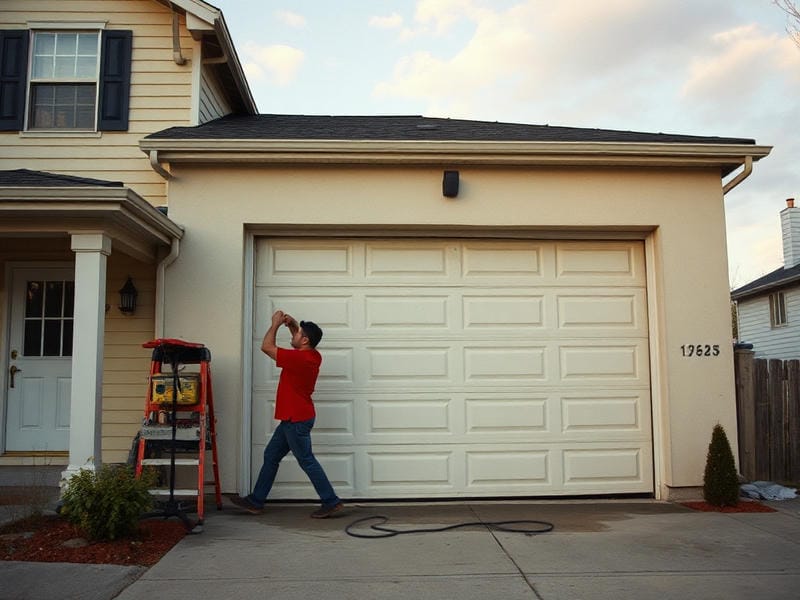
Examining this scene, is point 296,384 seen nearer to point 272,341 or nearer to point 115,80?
point 272,341

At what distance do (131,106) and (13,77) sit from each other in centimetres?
142

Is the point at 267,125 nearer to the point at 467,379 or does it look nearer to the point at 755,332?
the point at 467,379

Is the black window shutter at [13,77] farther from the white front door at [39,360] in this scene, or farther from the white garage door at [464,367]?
the white garage door at [464,367]

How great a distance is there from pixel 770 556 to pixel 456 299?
3.52 meters

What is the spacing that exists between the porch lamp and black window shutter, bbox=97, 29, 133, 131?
1.95 meters

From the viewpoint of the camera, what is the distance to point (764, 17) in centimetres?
822

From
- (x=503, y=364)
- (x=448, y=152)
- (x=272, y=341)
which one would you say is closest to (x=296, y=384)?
(x=272, y=341)

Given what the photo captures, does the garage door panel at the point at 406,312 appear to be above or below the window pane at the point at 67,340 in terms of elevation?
above

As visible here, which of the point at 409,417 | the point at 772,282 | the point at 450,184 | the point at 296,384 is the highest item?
the point at 772,282

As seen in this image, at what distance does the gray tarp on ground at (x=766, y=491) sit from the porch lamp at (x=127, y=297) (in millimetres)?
6602

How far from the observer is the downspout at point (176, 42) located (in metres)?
7.89

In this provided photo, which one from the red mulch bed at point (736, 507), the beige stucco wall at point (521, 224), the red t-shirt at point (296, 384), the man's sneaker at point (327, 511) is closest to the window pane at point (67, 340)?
the beige stucco wall at point (521, 224)

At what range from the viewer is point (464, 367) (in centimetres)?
690

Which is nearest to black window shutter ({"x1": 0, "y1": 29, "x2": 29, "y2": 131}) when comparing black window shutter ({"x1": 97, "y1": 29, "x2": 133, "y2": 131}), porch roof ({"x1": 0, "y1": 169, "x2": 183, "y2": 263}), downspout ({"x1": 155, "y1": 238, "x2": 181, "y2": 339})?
black window shutter ({"x1": 97, "y1": 29, "x2": 133, "y2": 131})
